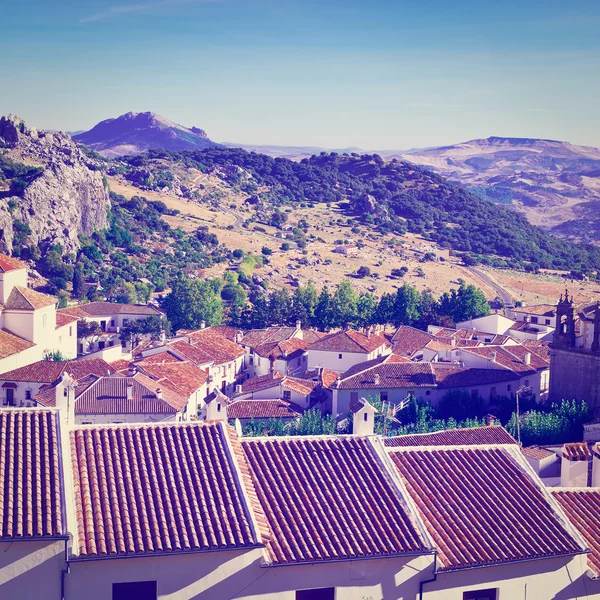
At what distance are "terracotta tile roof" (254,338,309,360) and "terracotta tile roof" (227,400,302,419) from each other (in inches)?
567

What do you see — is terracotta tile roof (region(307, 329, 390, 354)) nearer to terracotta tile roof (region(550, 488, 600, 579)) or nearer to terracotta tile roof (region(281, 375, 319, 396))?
terracotta tile roof (region(281, 375, 319, 396))

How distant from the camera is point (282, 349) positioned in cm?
6325

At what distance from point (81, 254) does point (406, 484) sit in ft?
274

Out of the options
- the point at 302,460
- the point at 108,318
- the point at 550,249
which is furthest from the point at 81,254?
the point at 302,460

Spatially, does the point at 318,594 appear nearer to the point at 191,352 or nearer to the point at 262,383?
the point at 262,383

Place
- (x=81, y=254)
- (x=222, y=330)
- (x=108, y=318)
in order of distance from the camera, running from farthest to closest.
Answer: (x=81, y=254)
(x=108, y=318)
(x=222, y=330)

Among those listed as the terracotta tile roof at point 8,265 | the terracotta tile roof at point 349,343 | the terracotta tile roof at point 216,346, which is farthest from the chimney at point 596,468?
the terracotta tile roof at point 8,265

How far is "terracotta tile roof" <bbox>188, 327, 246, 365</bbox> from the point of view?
59.4 meters

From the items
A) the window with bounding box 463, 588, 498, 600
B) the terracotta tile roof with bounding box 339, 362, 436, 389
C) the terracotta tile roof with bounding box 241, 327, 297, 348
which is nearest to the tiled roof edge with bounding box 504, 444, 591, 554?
the window with bounding box 463, 588, 498, 600

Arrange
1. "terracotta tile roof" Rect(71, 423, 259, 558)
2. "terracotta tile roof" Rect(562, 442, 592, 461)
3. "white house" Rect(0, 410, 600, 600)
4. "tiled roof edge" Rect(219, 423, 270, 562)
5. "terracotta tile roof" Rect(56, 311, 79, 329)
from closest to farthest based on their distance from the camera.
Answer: "white house" Rect(0, 410, 600, 600) → "terracotta tile roof" Rect(71, 423, 259, 558) → "tiled roof edge" Rect(219, 423, 270, 562) → "terracotta tile roof" Rect(562, 442, 592, 461) → "terracotta tile roof" Rect(56, 311, 79, 329)

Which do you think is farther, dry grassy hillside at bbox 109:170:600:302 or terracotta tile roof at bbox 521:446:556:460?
dry grassy hillside at bbox 109:170:600:302

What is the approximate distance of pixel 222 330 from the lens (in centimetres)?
7044

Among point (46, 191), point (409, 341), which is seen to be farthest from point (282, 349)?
point (46, 191)

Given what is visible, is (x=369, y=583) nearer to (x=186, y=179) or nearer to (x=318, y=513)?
(x=318, y=513)
